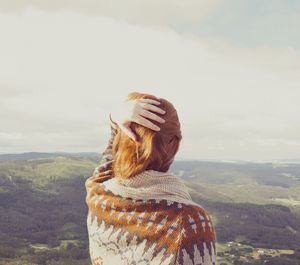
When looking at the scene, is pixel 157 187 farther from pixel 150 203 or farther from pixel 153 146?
pixel 153 146

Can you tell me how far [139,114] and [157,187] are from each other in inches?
38.9

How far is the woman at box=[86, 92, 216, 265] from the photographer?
5.66 m

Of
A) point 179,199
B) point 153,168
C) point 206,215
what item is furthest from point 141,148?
point 206,215

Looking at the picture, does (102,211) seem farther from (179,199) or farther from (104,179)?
(179,199)

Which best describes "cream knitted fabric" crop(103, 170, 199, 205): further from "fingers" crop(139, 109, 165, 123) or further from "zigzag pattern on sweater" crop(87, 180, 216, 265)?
"fingers" crop(139, 109, 165, 123)

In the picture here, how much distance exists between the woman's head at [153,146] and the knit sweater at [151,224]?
0.43 ft

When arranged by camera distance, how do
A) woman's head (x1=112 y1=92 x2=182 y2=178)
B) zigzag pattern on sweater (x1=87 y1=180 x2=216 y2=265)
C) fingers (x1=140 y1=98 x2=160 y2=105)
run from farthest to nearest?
fingers (x1=140 y1=98 x2=160 y2=105) → woman's head (x1=112 y1=92 x2=182 y2=178) → zigzag pattern on sweater (x1=87 y1=180 x2=216 y2=265)

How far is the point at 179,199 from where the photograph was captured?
5.86 metres

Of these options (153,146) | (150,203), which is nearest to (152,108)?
(153,146)

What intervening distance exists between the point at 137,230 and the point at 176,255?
0.64 m

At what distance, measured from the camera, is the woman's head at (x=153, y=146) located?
19.0ft

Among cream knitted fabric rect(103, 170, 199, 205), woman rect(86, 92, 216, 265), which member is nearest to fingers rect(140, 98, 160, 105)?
woman rect(86, 92, 216, 265)

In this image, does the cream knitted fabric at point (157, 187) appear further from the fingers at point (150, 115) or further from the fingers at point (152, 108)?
the fingers at point (152, 108)

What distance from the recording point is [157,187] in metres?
5.93
